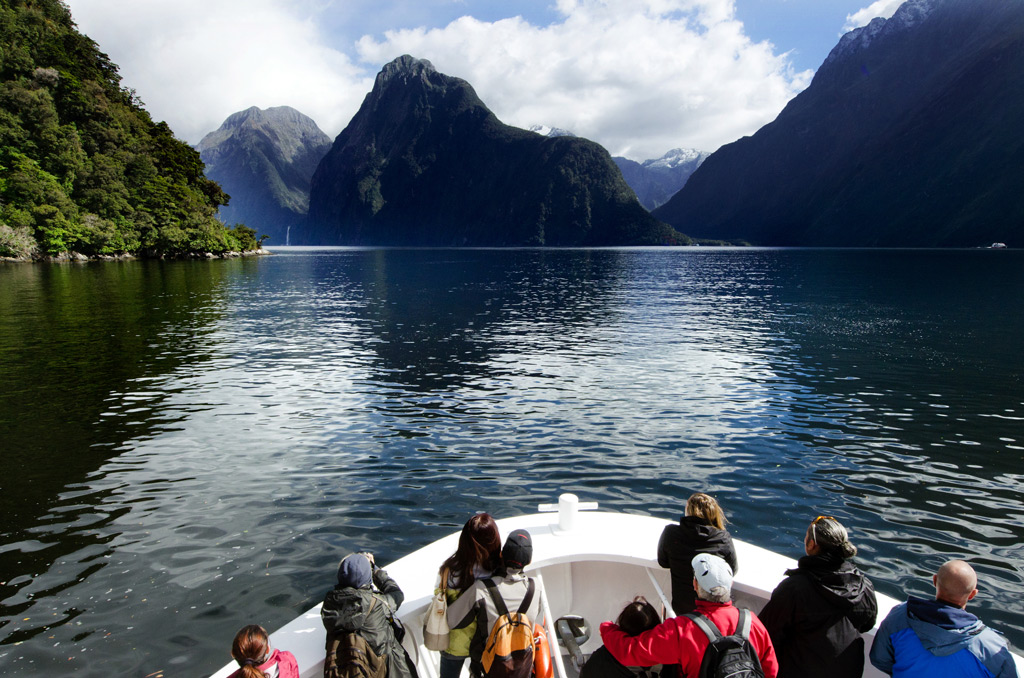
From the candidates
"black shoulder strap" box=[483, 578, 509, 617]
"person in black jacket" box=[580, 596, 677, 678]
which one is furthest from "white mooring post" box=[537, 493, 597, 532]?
"person in black jacket" box=[580, 596, 677, 678]

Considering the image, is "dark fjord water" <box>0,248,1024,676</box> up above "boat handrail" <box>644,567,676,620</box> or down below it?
below

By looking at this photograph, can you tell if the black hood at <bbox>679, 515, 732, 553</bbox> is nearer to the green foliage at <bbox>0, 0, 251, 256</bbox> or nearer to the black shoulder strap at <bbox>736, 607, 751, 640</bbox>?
the black shoulder strap at <bbox>736, 607, 751, 640</bbox>

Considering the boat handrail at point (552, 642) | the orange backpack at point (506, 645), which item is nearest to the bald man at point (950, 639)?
the boat handrail at point (552, 642)

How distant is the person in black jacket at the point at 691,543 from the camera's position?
4.98m

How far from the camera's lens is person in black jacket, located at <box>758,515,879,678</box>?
4441 millimetres

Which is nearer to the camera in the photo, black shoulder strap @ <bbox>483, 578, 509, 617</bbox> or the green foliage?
black shoulder strap @ <bbox>483, 578, 509, 617</bbox>

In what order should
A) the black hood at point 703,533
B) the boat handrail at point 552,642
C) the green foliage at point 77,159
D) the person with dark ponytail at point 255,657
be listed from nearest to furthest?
the person with dark ponytail at point 255,657
the black hood at point 703,533
the boat handrail at point 552,642
the green foliage at point 77,159

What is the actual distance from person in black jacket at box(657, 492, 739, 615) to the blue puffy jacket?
1.26 metres

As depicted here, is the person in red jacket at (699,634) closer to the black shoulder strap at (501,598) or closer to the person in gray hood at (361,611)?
the black shoulder strap at (501,598)

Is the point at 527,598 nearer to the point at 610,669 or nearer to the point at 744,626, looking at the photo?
the point at 610,669

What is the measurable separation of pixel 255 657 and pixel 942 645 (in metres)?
5.17

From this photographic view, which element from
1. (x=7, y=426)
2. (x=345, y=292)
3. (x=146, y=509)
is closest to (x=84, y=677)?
(x=146, y=509)

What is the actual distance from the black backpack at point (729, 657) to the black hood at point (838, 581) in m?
0.95

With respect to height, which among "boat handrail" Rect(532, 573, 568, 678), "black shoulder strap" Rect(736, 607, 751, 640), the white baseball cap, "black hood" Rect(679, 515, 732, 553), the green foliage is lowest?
"boat handrail" Rect(532, 573, 568, 678)
